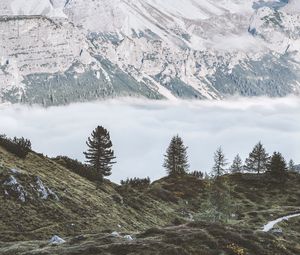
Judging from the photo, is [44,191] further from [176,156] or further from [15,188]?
[176,156]

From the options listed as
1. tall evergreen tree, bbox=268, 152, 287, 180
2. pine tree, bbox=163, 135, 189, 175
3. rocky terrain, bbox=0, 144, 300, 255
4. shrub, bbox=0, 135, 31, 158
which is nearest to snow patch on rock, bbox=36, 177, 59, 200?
rocky terrain, bbox=0, 144, 300, 255

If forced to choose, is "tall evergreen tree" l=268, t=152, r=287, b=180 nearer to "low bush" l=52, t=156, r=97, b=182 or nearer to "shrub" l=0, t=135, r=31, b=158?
"low bush" l=52, t=156, r=97, b=182

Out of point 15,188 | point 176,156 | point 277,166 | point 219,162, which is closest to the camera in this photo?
point 15,188

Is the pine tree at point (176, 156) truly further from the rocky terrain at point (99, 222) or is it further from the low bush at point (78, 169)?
the low bush at point (78, 169)

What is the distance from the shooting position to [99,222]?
1969 inches

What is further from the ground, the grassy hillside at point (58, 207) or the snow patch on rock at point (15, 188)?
the snow patch on rock at point (15, 188)

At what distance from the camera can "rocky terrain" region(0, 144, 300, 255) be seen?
95.5 feet

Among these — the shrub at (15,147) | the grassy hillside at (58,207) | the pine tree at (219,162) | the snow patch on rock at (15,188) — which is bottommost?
the pine tree at (219,162)

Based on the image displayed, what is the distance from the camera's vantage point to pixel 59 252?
2834 centimetres

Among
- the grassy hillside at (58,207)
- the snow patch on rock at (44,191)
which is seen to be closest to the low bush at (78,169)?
the grassy hillside at (58,207)

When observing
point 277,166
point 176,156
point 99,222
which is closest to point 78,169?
point 99,222

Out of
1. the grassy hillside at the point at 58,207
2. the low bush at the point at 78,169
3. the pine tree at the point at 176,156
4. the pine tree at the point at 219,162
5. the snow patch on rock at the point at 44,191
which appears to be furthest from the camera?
the pine tree at the point at 219,162

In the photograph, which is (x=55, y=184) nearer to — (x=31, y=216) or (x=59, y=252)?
(x=31, y=216)

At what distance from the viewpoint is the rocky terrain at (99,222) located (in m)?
29.1
